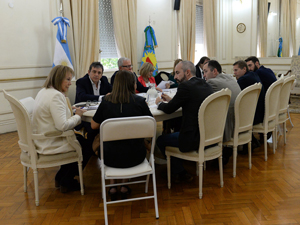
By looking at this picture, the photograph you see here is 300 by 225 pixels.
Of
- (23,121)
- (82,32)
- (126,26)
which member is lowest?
(23,121)

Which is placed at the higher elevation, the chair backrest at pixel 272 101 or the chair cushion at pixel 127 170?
the chair backrest at pixel 272 101

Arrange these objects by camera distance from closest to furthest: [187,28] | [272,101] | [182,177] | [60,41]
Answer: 1. [182,177]
2. [272,101]
3. [60,41]
4. [187,28]

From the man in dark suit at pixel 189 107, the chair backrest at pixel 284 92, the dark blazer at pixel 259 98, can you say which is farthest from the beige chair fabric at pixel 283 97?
the man in dark suit at pixel 189 107

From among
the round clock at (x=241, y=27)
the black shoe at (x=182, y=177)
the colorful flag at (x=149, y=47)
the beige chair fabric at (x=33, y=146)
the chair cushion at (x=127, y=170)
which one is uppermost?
the round clock at (x=241, y=27)

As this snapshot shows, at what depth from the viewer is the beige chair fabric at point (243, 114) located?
2.95 meters

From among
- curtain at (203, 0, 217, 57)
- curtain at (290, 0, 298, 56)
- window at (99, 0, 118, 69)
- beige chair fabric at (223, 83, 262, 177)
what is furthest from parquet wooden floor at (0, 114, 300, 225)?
curtain at (290, 0, 298, 56)

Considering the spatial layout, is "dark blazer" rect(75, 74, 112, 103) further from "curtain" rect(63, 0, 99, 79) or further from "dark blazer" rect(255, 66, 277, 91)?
"curtain" rect(63, 0, 99, 79)

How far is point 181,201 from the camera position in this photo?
2590mm

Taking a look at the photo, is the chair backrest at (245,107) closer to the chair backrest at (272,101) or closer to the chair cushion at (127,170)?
the chair backrest at (272,101)

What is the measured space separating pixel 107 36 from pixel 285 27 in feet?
22.3

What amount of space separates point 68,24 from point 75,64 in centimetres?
84

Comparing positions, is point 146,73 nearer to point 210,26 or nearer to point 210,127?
point 210,127

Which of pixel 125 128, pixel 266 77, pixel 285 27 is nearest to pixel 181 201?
pixel 125 128

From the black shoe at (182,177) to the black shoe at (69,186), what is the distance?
985mm
